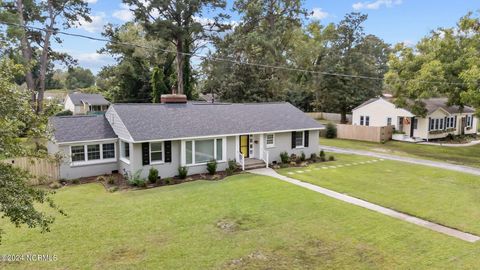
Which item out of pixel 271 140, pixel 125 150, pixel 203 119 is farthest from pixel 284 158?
pixel 125 150

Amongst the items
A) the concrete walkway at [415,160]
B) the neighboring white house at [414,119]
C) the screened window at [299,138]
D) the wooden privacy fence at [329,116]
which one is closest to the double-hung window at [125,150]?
the screened window at [299,138]

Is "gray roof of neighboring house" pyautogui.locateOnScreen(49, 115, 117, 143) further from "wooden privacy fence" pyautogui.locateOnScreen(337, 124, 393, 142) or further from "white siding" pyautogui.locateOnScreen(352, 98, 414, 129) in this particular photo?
"white siding" pyautogui.locateOnScreen(352, 98, 414, 129)

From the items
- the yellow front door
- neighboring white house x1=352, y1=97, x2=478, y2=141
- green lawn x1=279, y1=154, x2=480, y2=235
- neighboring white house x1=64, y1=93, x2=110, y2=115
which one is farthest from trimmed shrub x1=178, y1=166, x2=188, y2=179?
neighboring white house x1=64, y1=93, x2=110, y2=115

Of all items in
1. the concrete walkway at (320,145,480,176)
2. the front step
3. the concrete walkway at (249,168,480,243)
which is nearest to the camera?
the concrete walkway at (249,168,480,243)

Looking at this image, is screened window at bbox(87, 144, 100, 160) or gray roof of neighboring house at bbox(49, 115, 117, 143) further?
screened window at bbox(87, 144, 100, 160)

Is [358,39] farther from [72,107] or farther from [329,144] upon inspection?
[72,107]

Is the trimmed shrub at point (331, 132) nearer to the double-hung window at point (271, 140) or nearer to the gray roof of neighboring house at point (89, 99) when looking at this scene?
the double-hung window at point (271, 140)

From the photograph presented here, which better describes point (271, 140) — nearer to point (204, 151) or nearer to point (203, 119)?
point (203, 119)
